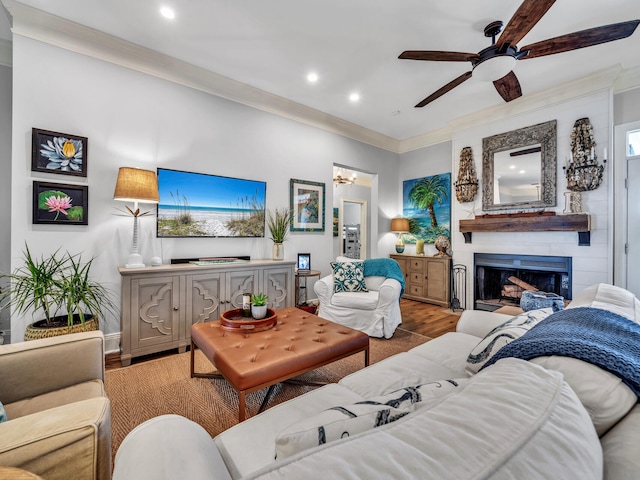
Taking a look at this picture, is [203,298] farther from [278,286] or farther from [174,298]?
[278,286]

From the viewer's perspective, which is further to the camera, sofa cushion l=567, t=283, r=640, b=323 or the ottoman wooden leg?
the ottoman wooden leg

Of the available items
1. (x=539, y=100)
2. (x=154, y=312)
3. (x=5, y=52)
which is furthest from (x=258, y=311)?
(x=539, y=100)

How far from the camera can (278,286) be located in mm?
3422

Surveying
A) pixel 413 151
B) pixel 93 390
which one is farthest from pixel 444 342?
pixel 413 151

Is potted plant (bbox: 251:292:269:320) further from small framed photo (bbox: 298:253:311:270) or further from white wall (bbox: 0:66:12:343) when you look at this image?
white wall (bbox: 0:66:12:343)

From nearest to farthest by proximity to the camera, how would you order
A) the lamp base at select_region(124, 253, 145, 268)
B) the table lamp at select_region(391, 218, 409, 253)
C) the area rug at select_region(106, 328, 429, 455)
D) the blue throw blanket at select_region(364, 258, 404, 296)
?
1. the area rug at select_region(106, 328, 429, 455)
2. the lamp base at select_region(124, 253, 145, 268)
3. the blue throw blanket at select_region(364, 258, 404, 296)
4. the table lamp at select_region(391, 218, 409, 253)

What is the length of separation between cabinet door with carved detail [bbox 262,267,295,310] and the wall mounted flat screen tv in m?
0.61

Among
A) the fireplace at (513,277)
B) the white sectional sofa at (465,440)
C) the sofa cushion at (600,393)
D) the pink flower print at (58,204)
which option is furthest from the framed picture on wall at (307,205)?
the sofa cushion at (600,393)

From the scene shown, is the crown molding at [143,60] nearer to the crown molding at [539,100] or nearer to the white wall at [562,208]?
the crown molding at [539,100]

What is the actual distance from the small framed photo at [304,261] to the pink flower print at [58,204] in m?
2.58

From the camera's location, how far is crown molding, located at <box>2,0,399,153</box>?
2.33 metres

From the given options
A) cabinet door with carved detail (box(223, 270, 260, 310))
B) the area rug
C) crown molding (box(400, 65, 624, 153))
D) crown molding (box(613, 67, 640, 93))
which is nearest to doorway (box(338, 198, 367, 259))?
crown molding (box(400, 65, 624, 153))

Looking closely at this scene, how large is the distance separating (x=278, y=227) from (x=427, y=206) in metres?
2.88

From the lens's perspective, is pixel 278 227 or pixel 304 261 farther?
pixel 304 261
